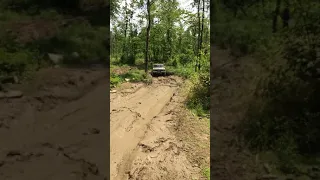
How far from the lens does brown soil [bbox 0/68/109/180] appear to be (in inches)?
224

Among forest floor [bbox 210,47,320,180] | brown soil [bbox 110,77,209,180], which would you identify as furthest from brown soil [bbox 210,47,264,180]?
brown soil [bbox 110,77,209,180]

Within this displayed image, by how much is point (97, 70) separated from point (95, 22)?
5.98 metres

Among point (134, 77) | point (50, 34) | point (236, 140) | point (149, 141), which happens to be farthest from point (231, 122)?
point (50, 34)

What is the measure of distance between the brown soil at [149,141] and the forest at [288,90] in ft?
5.17

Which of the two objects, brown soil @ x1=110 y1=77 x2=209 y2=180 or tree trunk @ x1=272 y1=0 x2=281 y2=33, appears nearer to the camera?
brown soil @ x1=110 y1=77 x2=209 y2=180

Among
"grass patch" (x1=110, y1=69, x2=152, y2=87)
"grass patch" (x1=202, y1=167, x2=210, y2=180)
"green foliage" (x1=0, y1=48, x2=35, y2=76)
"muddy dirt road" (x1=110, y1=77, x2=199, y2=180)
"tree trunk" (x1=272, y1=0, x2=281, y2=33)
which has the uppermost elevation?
"tree trunk" (x1=272, y1=0, x2=281, y2=33)

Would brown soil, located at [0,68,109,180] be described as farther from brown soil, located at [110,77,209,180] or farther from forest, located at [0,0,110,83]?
forest, located at [0,0,110,83]

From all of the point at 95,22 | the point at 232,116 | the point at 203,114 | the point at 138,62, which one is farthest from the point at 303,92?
the point at 138,62

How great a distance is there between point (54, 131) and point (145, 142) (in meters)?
2.33

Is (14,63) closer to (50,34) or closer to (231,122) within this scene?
(50,34)

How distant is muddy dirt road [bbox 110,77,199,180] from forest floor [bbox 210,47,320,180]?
0.73 metres

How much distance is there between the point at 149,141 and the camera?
24.7 ft

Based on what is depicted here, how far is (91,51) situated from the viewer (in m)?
15.9

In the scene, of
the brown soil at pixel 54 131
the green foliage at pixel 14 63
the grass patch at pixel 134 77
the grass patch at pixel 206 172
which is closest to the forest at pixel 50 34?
the green foliage at pixel 14 63
